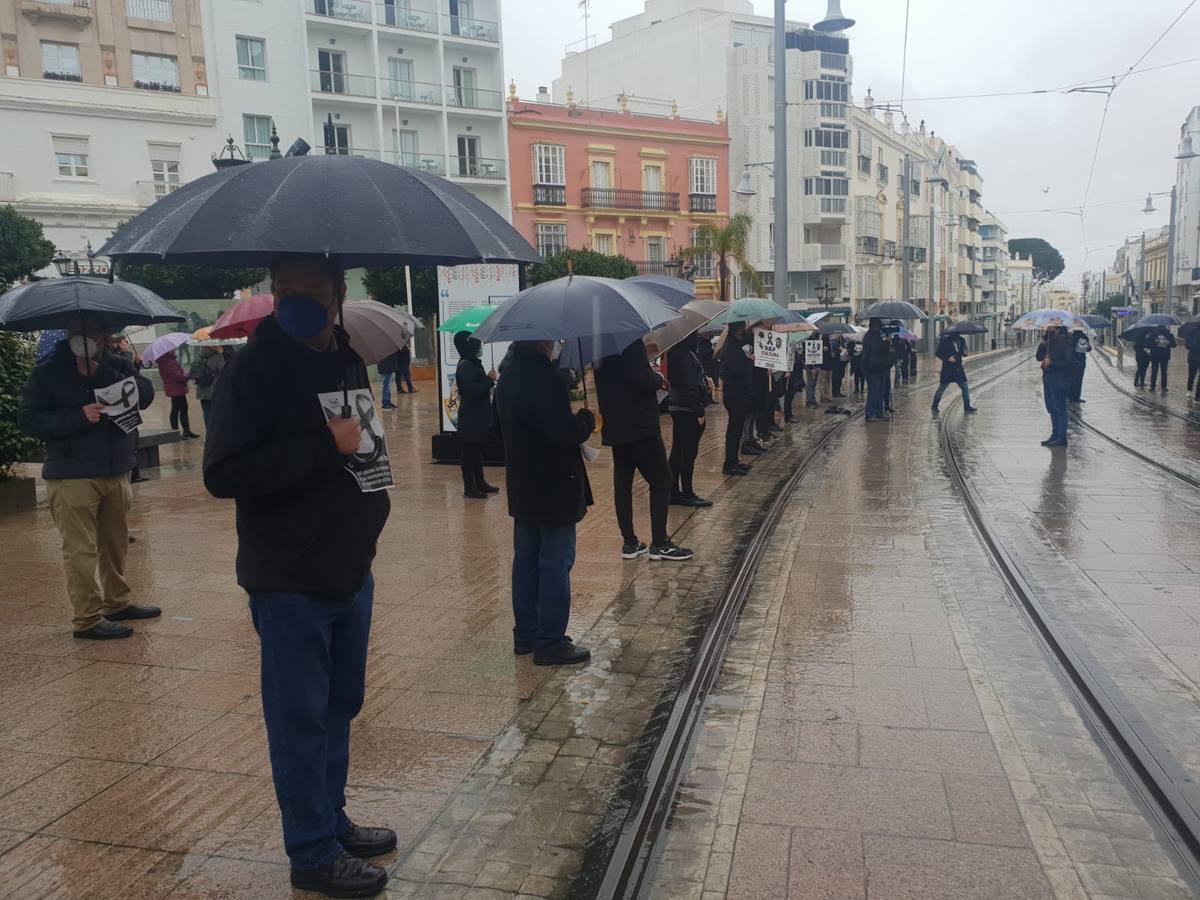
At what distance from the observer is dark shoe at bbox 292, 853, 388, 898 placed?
311 centimetres

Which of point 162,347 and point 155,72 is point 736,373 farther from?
point 155,72

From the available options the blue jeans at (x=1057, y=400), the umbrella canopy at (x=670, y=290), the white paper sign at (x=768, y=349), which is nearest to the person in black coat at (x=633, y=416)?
the umbrella canopy at (x=670, y=290)

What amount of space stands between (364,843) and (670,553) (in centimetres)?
444

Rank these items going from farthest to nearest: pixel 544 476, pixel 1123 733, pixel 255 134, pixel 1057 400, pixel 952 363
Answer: pixel 255 134 → pixel 952 363 → pixel 1057 400 → pixel 544 476 → pixel 1123 733

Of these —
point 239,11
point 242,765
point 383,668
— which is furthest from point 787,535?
point 239,11

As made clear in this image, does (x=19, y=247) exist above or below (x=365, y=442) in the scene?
above

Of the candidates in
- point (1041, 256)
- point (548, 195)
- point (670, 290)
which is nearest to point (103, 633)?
point (670, 290)

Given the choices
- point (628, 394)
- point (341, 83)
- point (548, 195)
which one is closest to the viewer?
point (628, 394)

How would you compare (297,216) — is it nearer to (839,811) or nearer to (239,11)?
(839,811)

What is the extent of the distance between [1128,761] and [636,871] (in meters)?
2.17

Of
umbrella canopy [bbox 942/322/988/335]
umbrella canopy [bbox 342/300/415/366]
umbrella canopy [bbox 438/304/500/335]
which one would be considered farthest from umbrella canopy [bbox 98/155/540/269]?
umbrella canopy [bbox 942/322/988/335]

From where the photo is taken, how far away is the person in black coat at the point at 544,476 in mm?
5078

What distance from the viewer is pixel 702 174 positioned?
49.3 metres

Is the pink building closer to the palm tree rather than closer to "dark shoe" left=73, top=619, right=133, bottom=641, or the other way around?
the palm tree
